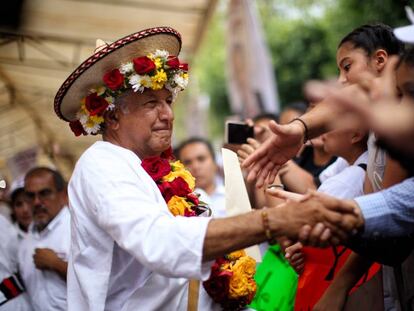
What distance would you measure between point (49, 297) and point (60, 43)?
18.4ft

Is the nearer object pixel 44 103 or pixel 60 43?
pixel 60 43

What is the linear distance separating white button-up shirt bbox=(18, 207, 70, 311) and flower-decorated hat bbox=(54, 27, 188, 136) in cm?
199

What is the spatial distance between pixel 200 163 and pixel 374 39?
144 inches

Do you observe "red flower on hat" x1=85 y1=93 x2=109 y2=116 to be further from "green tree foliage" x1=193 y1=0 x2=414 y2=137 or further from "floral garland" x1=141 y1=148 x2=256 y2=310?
"green tree foliage" x1=193 y1=0 x2=414 y2=137

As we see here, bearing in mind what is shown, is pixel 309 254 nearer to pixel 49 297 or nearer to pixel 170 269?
pixel 170 269

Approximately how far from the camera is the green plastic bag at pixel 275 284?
4551mm

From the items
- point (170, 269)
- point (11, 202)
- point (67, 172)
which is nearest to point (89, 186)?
point (170, 269)

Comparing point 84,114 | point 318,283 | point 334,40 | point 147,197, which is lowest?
point 318,283

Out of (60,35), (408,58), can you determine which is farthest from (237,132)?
(60,35)

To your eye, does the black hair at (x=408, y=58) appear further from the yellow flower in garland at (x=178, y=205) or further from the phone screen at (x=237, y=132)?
the phone screen at (x=237, y=132)

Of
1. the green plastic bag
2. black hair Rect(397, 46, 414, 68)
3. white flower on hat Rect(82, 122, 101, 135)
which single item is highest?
white flower on hat Rect(82, 122, 101, 135)

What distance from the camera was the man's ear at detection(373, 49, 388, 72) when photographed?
3811mm

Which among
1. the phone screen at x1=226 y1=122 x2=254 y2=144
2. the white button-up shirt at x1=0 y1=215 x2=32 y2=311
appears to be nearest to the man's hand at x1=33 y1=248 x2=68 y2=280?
the white button-up shirt at x1=0 y1=215 x2=32 y2=311

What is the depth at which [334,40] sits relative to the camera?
19.1 m
